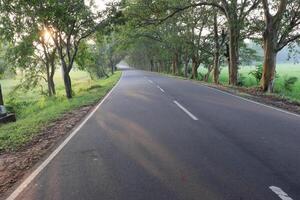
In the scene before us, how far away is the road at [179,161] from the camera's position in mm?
4820

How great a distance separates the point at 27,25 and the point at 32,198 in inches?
850

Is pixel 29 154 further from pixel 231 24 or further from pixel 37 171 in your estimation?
pixel 231 24

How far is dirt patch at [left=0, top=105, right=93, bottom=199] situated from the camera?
6.03 m

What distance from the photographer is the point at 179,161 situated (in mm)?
6109

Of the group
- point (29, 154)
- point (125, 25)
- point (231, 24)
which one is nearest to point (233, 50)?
point (231, 24)

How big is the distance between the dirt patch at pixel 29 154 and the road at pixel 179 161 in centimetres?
44

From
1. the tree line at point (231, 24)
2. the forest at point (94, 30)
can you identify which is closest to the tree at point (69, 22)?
the forest at point (94, 30)

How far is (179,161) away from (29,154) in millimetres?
3446

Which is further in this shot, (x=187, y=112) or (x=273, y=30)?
(x=273, y=30)

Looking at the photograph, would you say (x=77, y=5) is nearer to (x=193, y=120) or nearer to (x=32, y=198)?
(x=193, y=120)

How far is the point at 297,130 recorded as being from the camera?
846 cm

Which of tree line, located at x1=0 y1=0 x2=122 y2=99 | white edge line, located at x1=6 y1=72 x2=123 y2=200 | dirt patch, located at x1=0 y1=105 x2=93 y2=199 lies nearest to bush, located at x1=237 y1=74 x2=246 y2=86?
tree line, located at x1=0 y1=0 x2=122 y2=99

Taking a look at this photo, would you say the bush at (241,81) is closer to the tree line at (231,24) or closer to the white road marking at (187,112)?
the tree line at (231,24)

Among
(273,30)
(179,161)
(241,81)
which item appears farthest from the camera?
(241,81)
